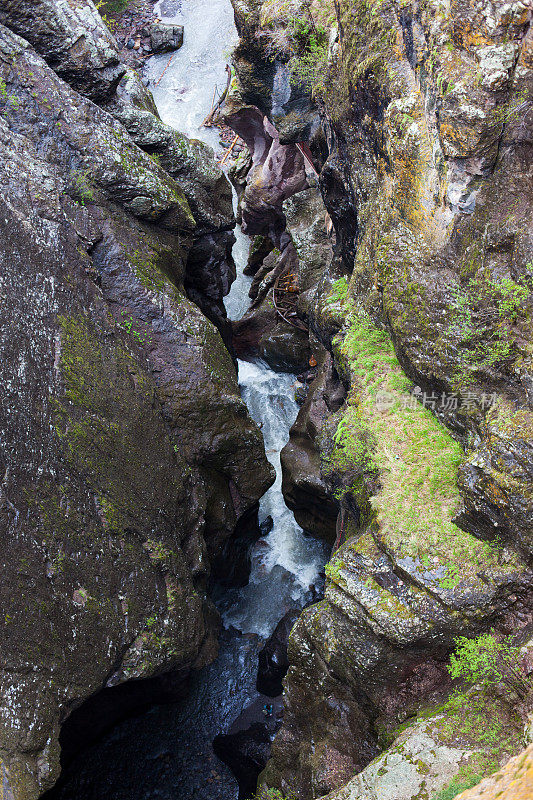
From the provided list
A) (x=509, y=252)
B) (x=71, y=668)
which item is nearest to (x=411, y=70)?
(x=509, y=252)

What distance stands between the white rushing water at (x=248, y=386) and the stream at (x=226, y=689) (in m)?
0.02

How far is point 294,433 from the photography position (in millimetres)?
10219

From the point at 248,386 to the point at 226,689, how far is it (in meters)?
6.87

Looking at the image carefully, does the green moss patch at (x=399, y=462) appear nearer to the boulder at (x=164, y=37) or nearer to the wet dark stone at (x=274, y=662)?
the wet dark stone at (x=274, y=662)

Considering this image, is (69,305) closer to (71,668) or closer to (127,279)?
(127,279)

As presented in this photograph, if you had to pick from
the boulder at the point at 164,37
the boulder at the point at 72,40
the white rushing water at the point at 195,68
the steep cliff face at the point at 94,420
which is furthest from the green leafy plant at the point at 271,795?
the boulder at the point at 164,37

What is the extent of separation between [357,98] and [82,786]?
1044 cm

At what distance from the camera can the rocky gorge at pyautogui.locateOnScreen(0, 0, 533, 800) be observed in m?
4.45

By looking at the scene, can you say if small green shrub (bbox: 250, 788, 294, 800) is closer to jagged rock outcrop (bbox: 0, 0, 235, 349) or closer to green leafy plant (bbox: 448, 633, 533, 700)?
green leafy plant (bbox: 448, 633, 533, 700)

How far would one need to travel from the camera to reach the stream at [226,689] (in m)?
7.84

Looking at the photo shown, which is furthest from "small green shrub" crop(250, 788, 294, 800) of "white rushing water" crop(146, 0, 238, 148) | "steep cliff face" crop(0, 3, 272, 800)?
"white rushing water" crop(146, 0, 238, 148)

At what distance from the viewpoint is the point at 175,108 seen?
18.6 meters

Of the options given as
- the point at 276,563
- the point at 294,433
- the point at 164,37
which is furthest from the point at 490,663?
the point at 164,37

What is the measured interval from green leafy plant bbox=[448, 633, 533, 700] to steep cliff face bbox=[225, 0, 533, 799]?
147 mm
